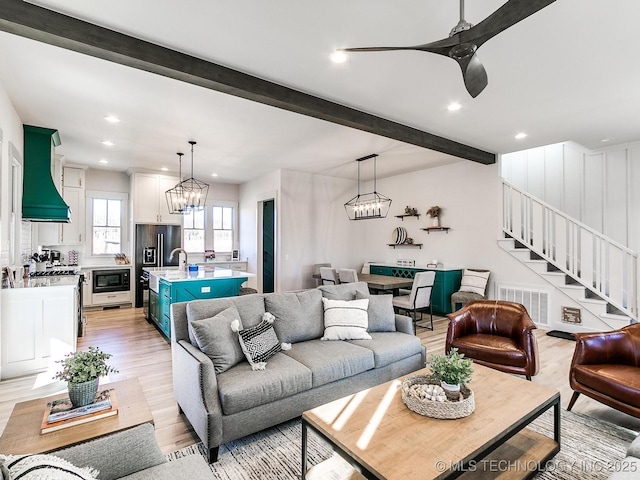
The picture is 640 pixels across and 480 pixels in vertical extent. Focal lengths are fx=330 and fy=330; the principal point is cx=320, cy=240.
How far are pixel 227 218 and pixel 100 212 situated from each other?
2844mm

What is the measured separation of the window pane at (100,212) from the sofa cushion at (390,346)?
6703mm

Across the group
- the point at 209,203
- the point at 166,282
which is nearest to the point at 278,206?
the point at 209,203

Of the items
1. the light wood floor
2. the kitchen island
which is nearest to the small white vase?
the light wood floor

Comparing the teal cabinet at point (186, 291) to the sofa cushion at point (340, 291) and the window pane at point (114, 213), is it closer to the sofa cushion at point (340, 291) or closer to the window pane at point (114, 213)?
the sofa cushion at point (340, 291)

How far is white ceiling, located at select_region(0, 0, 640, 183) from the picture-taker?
223cm

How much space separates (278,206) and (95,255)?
4110mm

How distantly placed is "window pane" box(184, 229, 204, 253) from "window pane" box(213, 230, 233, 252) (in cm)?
35

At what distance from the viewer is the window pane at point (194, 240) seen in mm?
8124

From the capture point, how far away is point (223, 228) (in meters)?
8.78

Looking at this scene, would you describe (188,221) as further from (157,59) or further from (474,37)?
(474,37)

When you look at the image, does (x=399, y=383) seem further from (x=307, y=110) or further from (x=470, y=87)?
(x=307, y=110)

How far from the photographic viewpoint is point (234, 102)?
371 centimetres

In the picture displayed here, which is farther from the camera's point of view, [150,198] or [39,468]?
[150,198]

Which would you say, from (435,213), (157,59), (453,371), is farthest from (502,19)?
(435,213)
